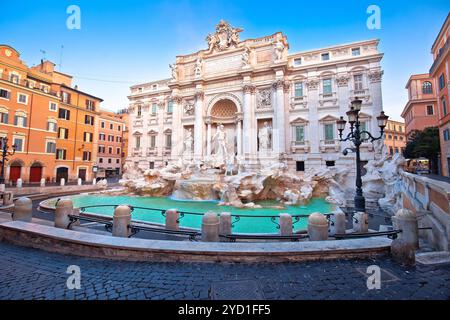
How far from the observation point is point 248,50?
22953 mm

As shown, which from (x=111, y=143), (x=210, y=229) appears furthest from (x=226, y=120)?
(x=111, y=143)

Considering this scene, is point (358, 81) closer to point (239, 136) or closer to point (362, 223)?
point (239, 136)

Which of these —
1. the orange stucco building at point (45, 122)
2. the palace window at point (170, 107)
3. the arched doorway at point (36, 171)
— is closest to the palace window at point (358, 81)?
the palace window at point (170, 107)

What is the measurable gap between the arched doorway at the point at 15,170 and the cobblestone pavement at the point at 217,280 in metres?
26.1

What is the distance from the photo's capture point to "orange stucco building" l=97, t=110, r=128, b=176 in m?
37.7

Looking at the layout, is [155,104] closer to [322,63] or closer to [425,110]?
[322,63]

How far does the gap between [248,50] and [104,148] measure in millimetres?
31710

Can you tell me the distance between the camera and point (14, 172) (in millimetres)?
22234

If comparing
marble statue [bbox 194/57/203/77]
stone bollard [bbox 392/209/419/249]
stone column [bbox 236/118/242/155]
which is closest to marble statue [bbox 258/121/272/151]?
stone column [bbox 236/118/242/155]

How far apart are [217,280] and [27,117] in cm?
3076

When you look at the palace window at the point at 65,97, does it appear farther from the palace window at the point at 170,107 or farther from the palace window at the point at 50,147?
the palace window at the point at 170,107

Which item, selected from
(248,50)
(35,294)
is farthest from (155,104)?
(35,294)

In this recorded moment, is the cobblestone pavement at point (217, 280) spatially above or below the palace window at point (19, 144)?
below

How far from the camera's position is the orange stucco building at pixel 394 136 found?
47.3 metres
